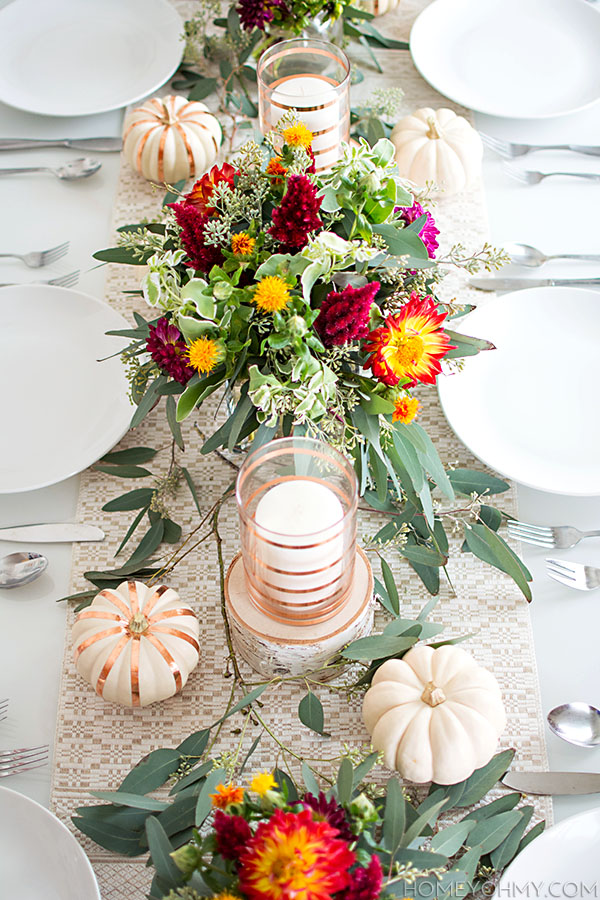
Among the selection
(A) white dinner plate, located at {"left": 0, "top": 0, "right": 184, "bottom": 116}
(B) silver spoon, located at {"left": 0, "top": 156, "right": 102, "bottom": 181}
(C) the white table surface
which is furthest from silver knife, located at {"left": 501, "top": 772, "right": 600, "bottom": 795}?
(A) white dinner plate, located at {"left": 0, "top": 0, "right": 184, "bottom": 116}

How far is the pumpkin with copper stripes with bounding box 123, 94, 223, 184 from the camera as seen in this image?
155 cm

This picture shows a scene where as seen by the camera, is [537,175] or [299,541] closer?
[299,541]

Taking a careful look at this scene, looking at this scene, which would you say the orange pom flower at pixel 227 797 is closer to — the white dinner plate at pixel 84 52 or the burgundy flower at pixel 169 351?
the burgundy flower at pixel 169 351

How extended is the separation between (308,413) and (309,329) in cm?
9

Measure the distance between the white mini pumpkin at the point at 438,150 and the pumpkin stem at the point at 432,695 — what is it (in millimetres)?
939

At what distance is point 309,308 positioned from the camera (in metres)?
0.91

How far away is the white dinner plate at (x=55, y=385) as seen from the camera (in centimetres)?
125

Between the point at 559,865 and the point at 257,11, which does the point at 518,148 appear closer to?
the point at 257,11

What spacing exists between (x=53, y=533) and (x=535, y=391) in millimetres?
759

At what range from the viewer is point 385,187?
99 cm

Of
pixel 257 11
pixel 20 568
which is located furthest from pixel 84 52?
pixel 20 568

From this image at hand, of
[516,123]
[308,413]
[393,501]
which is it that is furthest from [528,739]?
[516,123]

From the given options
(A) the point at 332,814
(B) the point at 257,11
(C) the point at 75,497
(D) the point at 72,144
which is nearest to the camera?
(A) the point at 332,814

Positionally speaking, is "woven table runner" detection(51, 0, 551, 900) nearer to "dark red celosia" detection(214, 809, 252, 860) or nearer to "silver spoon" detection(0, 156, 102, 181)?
"dark red celosia" detection(214, 809, 252, 860)
